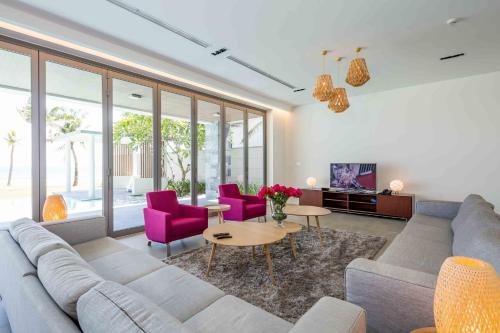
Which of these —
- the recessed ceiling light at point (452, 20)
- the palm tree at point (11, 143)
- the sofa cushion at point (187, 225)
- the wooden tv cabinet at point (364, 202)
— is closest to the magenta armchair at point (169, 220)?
the sofa cushion at point (187, 225)

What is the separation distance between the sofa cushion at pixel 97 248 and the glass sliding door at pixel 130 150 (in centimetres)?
176

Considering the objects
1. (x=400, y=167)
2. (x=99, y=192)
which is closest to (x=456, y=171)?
(x=400, y=167)

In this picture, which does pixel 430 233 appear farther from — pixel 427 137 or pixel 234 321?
pixel 427 137

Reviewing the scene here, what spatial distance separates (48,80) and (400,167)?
6.82 meters

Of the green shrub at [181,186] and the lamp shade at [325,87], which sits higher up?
the lamp shade at [325,87]

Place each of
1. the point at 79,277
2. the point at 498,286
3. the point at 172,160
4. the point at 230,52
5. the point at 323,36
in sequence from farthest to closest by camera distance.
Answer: the point at 172,160
the point at 230,52
the point at 323,36
the point at 79,277
the point at 498,286

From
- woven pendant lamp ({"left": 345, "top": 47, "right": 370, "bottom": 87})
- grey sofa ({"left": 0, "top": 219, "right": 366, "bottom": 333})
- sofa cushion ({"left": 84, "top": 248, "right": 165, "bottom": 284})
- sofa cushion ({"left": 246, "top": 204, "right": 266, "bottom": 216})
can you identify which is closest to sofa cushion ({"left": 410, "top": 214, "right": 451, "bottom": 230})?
woven pendant lamp ({"left": 345, "top": 47, "right": 370, "bottom": 87})

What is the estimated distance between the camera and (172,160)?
16.2ft

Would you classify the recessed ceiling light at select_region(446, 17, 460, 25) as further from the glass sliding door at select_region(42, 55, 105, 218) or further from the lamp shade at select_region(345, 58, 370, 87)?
the glass sliding door at select_region(42, 55, 105, 218)

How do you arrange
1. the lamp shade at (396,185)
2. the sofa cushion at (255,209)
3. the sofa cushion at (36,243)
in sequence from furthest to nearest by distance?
the lamp shade at (396,185), the sofa cushion at (255,209), the sofa cushion at (36,243)

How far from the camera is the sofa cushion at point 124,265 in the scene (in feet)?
5.69

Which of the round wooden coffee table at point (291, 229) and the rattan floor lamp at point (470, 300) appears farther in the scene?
the round wooden coffee table at point (291, 229)

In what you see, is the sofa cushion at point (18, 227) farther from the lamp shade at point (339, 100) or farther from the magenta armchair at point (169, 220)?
the lamp shade at point (339, 100)

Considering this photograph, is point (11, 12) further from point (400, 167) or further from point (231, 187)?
point (400, 167)
